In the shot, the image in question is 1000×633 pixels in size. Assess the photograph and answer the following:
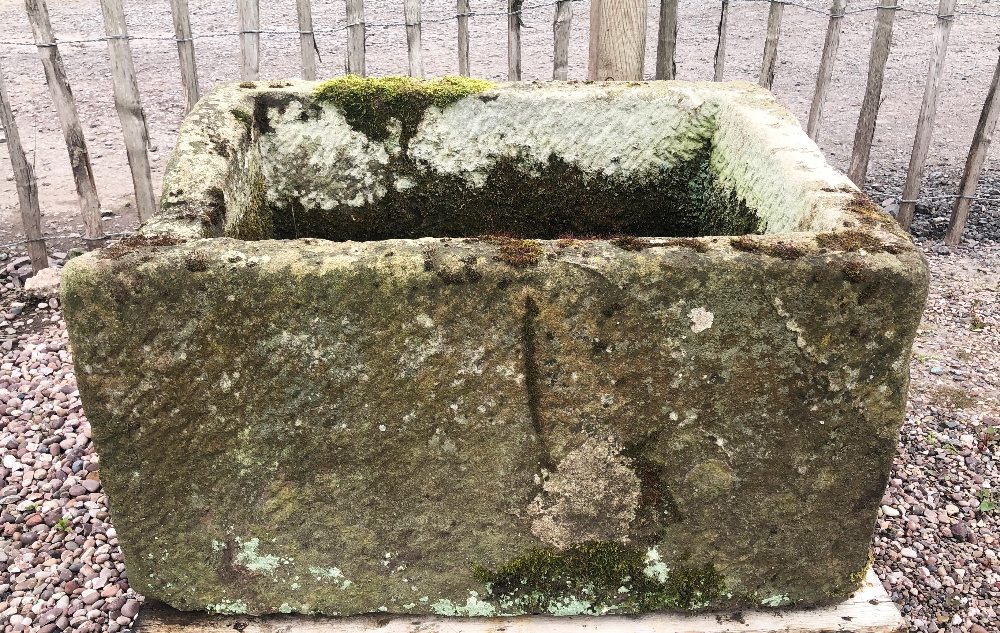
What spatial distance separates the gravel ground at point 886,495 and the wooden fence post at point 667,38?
2.15 metres

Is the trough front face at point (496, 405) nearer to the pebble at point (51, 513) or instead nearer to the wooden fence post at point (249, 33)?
the pebble at point (51, 513)

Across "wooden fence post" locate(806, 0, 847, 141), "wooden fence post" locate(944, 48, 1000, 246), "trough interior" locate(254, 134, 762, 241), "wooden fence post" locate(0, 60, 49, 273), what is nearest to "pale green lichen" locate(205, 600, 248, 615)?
"trough interior" locate(254, 134, 762, 241)

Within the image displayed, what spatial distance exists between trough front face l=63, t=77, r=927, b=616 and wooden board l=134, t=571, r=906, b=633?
4cm

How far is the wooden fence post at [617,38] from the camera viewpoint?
13.8ft

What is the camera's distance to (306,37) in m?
4.73

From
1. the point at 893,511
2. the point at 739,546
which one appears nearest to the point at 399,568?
the point at 739,546

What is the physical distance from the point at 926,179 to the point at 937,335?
252 cm

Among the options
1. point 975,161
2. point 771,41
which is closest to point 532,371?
point 771,41

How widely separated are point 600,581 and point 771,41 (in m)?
4.09

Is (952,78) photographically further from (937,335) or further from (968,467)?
(968,467)

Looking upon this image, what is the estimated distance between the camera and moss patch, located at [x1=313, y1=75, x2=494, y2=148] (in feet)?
9.46

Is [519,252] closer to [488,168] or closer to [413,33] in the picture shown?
[488,168]

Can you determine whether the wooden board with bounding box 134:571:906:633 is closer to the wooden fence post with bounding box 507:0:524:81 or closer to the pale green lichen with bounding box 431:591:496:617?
the pale green lichen with bounding box 431:591:496:617

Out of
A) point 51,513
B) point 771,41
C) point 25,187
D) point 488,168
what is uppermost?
point 771,41
